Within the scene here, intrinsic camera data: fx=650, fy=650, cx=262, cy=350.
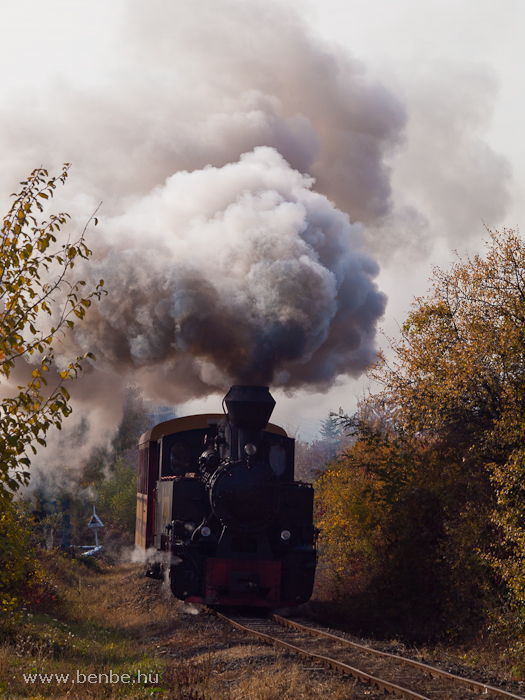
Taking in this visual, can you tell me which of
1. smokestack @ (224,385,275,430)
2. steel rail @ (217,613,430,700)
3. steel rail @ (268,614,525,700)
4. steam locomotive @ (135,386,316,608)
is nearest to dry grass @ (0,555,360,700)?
steel rail @ (217,613,430,700)

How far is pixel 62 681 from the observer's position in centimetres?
728

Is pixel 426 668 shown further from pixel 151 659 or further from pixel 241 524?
pixel 241 524

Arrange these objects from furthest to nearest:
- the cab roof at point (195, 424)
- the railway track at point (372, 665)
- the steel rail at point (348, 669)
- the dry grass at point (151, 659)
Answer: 1. the cab roof at point (195, 424)
2. the railway track at point (372, 665)
3. the steel rail at point (348, 669)
4. the dry grass at point (151, 659)

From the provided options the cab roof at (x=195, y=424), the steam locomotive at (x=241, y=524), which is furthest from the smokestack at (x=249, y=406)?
the cab roof at (x=195, y=424)

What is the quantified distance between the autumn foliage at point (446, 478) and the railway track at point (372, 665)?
2004mm

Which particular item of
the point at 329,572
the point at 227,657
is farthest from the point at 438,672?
the point at 329,572

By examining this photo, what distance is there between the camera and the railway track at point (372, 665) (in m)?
7.14

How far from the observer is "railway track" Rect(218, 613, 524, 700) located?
23.4 feet

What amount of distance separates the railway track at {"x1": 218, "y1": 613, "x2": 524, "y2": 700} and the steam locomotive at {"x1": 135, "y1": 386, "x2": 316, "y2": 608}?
0.68m

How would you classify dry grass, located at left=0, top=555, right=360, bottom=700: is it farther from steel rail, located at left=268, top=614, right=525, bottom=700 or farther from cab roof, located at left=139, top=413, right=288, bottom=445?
cab roof, located at left=139, top=413, right=288, bottom=445

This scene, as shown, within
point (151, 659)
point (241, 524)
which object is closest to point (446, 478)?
point (241, 524)

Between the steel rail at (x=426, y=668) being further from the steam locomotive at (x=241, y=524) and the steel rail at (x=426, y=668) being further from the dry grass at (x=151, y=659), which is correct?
the dry grass at (x=151, y=659)

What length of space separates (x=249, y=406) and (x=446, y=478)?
435 centimetres

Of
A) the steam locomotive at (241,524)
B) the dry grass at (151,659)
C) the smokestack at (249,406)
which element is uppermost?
the smokestack at (249,406)
